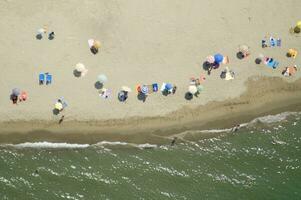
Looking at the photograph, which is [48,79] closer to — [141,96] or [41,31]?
[41,31]

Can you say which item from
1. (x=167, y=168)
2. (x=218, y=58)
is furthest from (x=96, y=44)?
(x=167, y=168)

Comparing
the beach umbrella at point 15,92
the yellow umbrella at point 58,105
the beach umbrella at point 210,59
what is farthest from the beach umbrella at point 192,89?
the beach umbrella at point 15,92

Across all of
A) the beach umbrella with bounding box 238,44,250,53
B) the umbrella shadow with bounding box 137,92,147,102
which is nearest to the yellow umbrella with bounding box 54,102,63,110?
the umbrella shadow with bounding box 137,92,147,102

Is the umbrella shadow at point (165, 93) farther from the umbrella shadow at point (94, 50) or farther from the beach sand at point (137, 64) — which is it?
the umbrella shadow at point (94, 50)

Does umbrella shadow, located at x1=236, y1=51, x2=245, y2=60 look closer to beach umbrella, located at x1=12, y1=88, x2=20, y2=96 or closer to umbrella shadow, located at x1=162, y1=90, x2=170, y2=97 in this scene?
umbrella shadow, located at x1=162, y1=90, x2=170, y2=97

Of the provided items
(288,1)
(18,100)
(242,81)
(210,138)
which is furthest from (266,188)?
(18,100)
